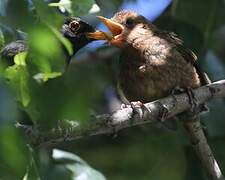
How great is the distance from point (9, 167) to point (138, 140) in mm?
3415

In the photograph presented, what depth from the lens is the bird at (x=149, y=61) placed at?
156 inches

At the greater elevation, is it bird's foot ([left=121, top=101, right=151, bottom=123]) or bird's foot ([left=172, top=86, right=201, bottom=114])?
bird's foot ([left=121, top=101, right=151, bottom=123])

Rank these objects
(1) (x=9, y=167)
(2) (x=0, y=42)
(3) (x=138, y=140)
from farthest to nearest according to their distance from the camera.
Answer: (3) (x=138, y=140) → (2) (x=0, y=42) → (1) (x=9, y=167)

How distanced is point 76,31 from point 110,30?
1.41ft

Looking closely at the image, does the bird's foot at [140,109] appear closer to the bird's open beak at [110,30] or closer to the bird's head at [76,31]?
the bird's open beak at [110,30]

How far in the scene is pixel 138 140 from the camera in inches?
189

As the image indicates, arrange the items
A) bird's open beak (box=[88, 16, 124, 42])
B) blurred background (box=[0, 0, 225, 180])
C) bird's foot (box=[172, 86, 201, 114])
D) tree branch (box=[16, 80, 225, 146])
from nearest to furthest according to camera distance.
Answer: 1. blurred background (box=[0, 0, 225, 180])
2. tree branch (box=[16, 80, 225, 146])
3. bird's foot (box=[172, 86, 201, 114])
4. bird's open beak (box=[88, 16, 124, 42])

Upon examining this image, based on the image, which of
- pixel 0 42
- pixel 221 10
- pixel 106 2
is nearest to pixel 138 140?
pixel 106 2

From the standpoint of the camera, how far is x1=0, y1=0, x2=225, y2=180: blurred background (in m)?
1.34

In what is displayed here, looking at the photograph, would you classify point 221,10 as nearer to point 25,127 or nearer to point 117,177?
point 117,177

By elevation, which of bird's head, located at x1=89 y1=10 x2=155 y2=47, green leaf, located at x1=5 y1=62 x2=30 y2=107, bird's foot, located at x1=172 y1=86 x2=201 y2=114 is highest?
green leaf, located at x1=5 y1=62 x2=30 y2=107

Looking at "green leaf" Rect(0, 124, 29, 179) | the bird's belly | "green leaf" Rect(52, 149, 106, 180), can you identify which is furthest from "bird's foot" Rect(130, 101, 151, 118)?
"green leaf" Rect(0, 124, 29, 179)

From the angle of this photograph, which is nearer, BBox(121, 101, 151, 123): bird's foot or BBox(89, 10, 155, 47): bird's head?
BBox(121, 101, 151, 123): bird's foot

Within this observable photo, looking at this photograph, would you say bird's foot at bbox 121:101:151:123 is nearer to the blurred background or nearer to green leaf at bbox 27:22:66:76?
the blurred background
